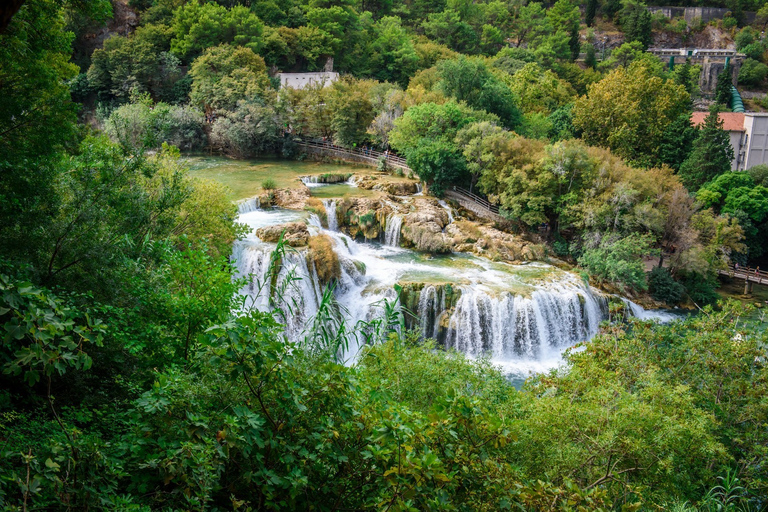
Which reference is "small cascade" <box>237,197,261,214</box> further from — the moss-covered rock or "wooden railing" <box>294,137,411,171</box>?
"wooden railing" <box>294,137,411,171</box>

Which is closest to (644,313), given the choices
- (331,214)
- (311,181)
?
(331,214)

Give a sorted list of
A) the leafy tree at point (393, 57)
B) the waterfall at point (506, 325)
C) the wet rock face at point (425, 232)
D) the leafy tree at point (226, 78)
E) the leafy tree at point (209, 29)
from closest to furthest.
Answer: the waterfall at point (506, 325) → the wet rock face at point (425, 232) → the leafy tree at point (226, 78) → the leafy tree at point (209, 29) → the leafy tree at point (393, 57)

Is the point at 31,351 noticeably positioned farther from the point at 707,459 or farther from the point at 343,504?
the point at 707,459

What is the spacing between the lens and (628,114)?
3347 centimetres

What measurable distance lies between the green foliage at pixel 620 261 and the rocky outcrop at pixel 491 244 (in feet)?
7.10

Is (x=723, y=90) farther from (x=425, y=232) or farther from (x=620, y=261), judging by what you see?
(x=425, y=232)

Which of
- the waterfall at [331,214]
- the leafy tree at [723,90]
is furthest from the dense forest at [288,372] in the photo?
the leafy tree at [723,90]

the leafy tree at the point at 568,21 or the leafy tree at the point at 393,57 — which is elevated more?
the leafy tree at the point at 568,21

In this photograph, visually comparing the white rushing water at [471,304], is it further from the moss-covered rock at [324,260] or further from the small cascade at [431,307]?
the moss-covered rock at [324,260]

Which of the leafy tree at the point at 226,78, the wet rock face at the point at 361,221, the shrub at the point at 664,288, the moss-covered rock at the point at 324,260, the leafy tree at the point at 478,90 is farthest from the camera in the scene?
the leafy tree at the point at 226,78

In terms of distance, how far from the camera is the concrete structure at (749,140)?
123 feet

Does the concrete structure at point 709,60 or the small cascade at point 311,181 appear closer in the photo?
the small cascade at point 311,181

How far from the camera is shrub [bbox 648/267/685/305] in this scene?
902 inches

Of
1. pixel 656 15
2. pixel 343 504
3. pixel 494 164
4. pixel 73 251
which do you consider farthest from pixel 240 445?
pixel 656 15
